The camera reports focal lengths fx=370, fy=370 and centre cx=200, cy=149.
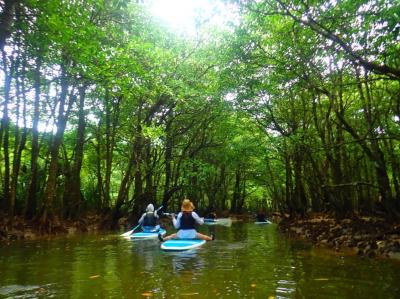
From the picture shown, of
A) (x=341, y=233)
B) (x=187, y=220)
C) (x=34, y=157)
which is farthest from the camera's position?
(x=34, y=157)

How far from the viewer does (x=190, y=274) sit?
795cm

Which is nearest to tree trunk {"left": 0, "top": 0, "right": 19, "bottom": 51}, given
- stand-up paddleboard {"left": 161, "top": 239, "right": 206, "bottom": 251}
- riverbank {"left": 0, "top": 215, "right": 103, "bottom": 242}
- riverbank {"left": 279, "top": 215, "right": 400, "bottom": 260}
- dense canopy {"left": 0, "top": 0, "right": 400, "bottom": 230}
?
dense canopy {"left": 0, "top": 0, "right": 400, "bottom": 230}

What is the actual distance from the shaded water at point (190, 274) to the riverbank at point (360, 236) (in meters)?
0.66

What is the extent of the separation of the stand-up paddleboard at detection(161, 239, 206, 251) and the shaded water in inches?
7.1

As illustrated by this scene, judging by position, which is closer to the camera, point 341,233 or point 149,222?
point 341,233

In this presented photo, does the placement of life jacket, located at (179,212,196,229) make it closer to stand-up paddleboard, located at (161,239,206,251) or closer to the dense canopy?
stand-up paddleboard, located at (161,239,206,251)

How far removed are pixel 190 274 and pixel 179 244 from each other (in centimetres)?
377

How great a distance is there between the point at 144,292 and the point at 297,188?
61.3ft

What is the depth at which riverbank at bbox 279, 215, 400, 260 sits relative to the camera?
33.0 feet

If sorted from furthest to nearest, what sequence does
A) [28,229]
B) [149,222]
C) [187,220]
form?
[149,222], [28,229], [187,220]

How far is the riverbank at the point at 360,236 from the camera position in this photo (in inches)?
396

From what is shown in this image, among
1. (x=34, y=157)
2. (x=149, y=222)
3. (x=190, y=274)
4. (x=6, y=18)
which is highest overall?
(x=6, y=18)

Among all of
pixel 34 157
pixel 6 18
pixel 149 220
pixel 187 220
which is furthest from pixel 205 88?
Result: pixel 6 18

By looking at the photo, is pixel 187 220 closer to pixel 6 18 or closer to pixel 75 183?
pixel 6 18
